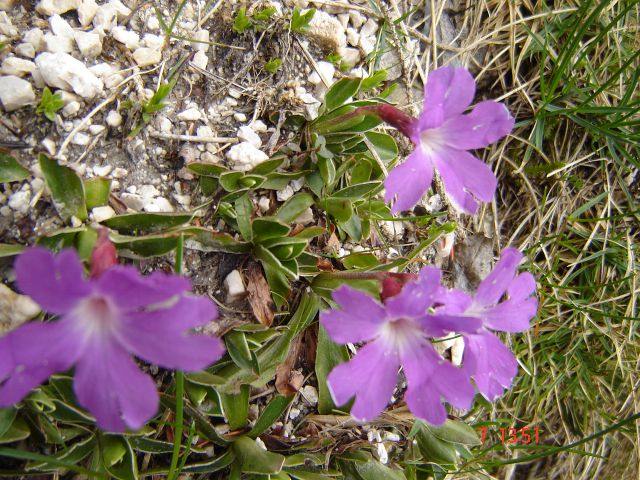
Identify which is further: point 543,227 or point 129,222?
point 543,227

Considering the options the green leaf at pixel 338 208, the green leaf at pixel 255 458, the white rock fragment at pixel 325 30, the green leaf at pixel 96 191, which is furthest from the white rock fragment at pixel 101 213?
the white rock fragment at pixel 325 30

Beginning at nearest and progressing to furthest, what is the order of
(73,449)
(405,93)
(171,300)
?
1. (171,300)
2. (73,449)
3. (405,93)

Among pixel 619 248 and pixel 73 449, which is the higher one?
pixel 73 449

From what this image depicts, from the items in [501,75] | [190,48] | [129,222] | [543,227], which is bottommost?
[543,227]

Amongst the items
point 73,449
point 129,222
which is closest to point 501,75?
point 129,222

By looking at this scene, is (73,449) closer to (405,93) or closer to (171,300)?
(171,300)

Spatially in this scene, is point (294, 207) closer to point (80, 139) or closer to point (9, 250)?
point (80, 139)
